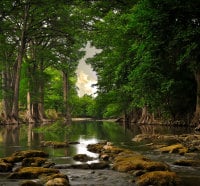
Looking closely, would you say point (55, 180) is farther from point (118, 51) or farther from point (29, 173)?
point (118, 51)

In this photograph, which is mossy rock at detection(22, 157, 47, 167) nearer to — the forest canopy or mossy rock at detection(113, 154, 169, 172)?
mossy rock at detection(113, 154, 169, 172)

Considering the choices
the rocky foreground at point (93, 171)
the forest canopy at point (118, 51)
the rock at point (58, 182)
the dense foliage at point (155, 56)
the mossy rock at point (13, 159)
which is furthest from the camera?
the forest canopy at point (118, 51)

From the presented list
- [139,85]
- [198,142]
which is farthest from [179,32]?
[139,85]

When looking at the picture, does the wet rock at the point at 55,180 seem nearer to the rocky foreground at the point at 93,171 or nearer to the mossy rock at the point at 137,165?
the rocky foreground at the point at 93,171

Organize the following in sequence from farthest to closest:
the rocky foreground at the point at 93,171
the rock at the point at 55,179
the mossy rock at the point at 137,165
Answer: the mossy rock at the point at 137,165
the rocky foreground at the point at 93,171
the rock at the point at 55,179

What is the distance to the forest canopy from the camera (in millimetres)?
16266

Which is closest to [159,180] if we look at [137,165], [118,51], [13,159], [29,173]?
[137,165]

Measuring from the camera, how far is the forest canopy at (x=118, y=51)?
640 inches

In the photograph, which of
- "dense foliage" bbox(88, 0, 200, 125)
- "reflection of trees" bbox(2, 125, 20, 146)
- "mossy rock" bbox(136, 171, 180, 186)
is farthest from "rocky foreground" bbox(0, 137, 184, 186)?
"reflection of trees" bbox(2, 125, 20, 146)

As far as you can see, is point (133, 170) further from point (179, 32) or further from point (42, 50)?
point (42, 50)

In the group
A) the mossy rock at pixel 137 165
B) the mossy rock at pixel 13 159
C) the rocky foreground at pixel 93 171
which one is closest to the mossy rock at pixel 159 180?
the rocky foreground at pixel 93 171

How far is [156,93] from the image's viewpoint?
2556 cm

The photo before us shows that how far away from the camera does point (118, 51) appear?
30.4m

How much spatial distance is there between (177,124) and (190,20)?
1799cm
